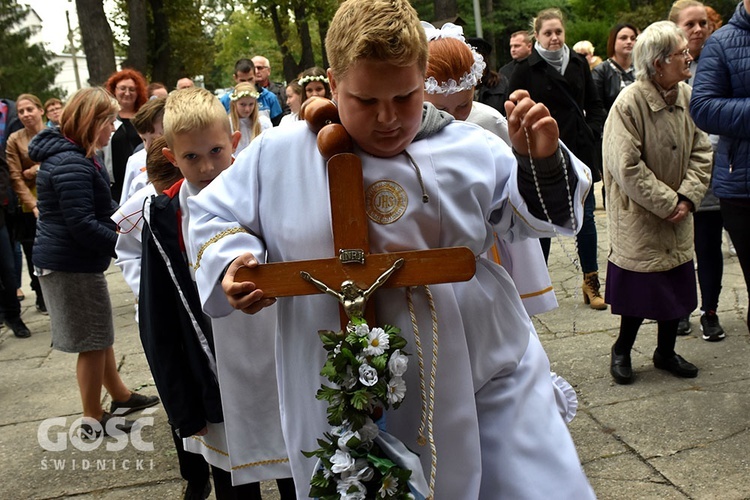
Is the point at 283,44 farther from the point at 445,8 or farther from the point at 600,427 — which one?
the point at 600,427

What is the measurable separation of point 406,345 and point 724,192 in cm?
294

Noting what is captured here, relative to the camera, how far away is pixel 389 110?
2.21 metres

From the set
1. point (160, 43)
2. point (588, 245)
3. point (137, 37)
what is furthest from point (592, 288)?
point (160, 43)

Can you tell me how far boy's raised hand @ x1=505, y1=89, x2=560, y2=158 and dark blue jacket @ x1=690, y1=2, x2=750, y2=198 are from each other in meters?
2.63

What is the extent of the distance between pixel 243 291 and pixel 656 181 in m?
3.18

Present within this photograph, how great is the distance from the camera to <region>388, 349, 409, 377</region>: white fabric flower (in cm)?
216

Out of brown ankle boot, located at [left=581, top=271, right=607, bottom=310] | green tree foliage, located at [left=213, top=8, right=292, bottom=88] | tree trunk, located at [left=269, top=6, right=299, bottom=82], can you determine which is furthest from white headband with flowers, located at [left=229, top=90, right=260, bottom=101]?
green tree foliage, located at [left=213, top=8, right=292, bottom=88]

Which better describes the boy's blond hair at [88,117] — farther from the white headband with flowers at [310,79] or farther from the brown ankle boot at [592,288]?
the brown ankle boot at [592,288]

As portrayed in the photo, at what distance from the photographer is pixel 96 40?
15.5 metres

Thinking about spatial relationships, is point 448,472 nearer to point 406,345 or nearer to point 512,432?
point 512,432

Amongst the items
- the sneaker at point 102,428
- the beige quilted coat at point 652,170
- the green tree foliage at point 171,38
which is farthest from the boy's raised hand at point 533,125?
the green tree foliage at point 171,38

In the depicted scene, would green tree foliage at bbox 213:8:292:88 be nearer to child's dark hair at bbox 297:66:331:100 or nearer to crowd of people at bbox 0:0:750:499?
child's dark hair at bbox 297:66:331:100

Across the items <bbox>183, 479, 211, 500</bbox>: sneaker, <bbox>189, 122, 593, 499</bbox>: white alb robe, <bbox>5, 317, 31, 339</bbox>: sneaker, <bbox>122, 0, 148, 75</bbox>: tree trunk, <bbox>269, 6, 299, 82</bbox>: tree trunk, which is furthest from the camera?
<bbox>269, 6, 299, 82</bbox>: tree trunk

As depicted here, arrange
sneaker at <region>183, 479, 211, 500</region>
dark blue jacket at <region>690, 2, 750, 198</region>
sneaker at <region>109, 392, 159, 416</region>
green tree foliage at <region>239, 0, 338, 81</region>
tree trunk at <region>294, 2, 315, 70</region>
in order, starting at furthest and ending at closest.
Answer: tree trunk at <region>294, 2, 315, 70</region>, green tree foliage at <region>239, 0, 338, 81</region>, sneaker at <region>109, 392, 159, 416</region>, dark blue jacket at <region>690, 2, 750, 198</region>, sneaker at <region>183, 479, 211, 500</region>
